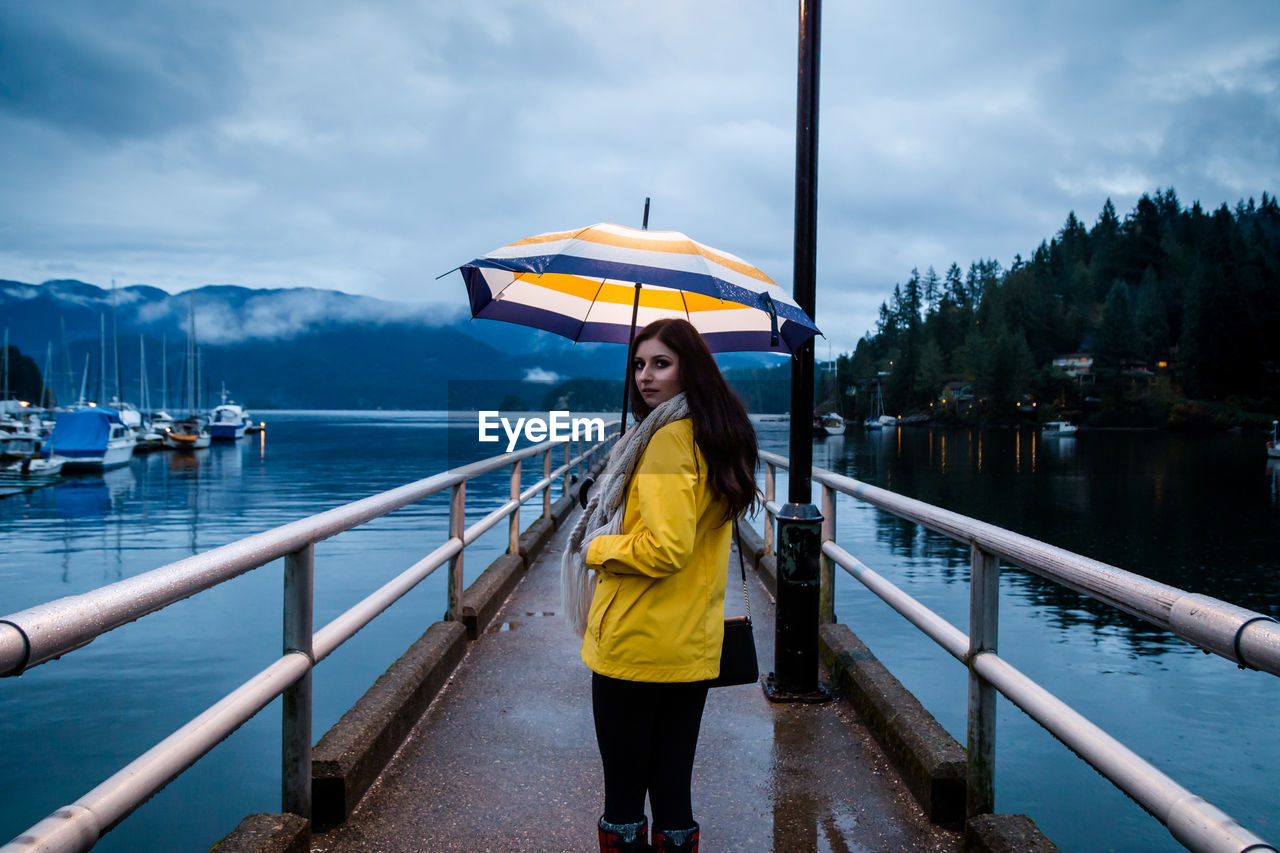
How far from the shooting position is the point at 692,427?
2.35 m

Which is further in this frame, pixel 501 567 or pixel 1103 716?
pixel 1103 716

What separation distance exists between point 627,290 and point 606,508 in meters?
2.15

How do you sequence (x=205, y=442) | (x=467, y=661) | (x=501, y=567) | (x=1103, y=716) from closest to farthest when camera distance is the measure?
(x=467, y=661) → (x=501, y=567) → (x=1103, y=716) → (x=205, y=442)

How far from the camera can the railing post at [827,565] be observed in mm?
4922

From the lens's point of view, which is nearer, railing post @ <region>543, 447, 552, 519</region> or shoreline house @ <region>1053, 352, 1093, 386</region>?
railing post @ <region>543, 447, 552, 519</region>

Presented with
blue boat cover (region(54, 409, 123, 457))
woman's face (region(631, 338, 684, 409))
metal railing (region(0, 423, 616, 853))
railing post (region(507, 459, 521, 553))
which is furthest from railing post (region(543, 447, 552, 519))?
blue boat cover (region(54, 409, 123, 457))

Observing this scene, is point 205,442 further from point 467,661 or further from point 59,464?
point 467,661

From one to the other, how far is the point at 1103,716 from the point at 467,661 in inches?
396

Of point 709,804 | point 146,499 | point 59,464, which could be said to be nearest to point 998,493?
point 146,499

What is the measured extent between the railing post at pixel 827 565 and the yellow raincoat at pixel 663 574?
2.48 meters

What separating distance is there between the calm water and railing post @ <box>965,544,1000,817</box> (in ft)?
13.6

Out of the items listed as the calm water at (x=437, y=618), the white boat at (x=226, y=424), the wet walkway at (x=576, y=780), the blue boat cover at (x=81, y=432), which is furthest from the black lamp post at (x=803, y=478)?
the white boat at (x=226, y=424)

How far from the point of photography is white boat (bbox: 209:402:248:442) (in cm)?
8700

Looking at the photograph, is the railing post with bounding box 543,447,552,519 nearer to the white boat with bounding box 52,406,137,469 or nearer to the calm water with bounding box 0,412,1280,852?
the calm water with bounding box 0,412,1280,852
